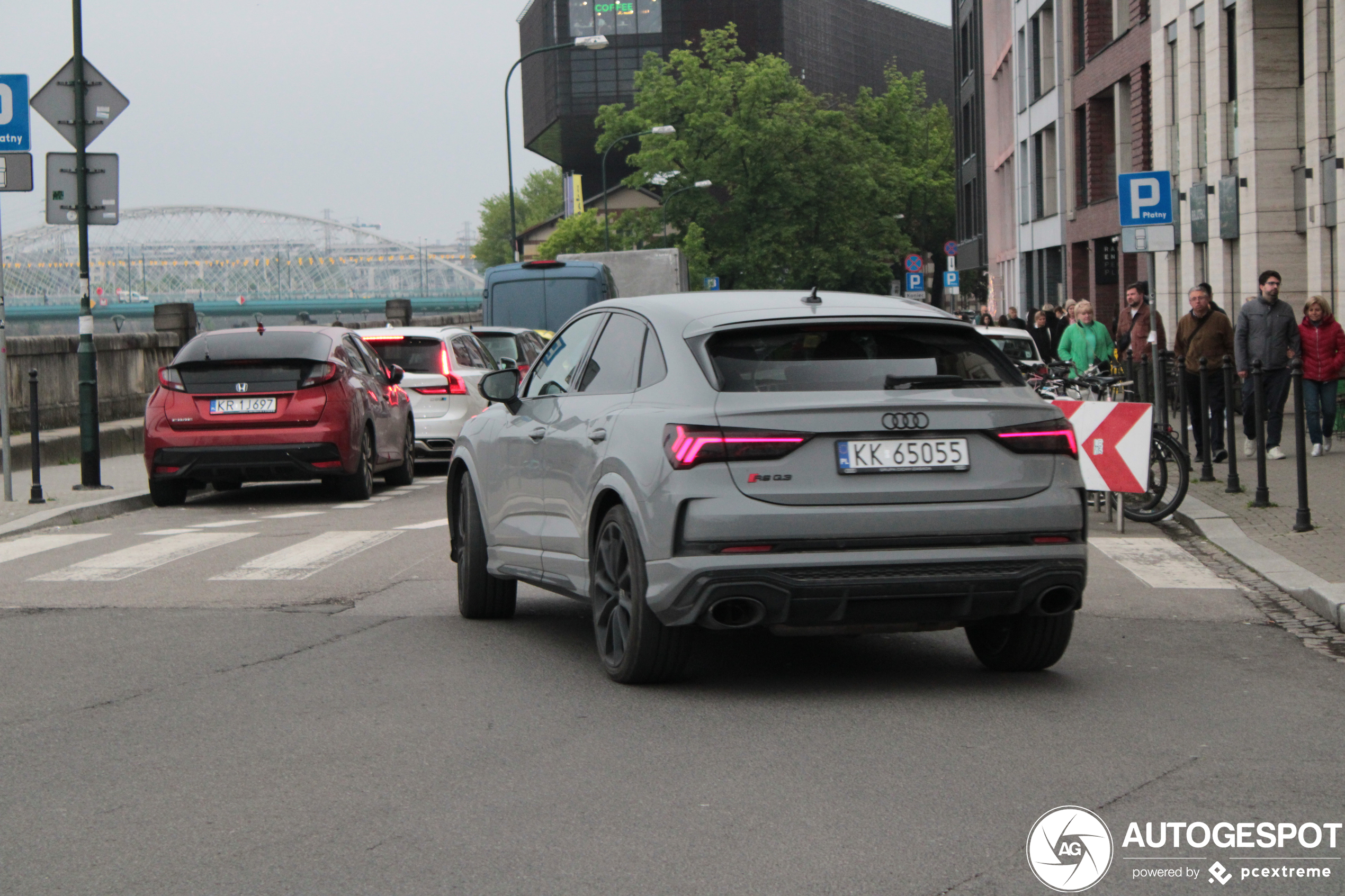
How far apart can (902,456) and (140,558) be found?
691cm

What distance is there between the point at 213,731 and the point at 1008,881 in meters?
3.05

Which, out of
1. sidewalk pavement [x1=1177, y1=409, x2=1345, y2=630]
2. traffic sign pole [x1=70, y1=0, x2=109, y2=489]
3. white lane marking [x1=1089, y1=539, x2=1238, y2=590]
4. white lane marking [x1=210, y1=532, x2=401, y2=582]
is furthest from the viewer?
traffic sign pole [x1=70, y1=0, x2=109, y2=489]

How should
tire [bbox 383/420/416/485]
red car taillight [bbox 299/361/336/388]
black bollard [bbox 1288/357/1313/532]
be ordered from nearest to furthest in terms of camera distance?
black bollard [bbox 1288/357/1313/532] < red car taillight [bbox 299/361/336/388] < tire [bbox 383/420/416/485]

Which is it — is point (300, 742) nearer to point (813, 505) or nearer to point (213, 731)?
point (213, 731)

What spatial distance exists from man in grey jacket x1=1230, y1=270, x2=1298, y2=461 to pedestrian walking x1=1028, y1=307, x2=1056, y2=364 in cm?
951

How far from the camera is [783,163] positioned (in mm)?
74000

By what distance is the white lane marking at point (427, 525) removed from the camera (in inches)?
540

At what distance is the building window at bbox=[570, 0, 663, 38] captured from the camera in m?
108

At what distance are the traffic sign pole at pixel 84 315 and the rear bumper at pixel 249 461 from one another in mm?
1749

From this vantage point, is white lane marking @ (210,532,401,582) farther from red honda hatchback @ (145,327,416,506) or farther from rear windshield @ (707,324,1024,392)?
rear windshield @ (707,324,1024,392)

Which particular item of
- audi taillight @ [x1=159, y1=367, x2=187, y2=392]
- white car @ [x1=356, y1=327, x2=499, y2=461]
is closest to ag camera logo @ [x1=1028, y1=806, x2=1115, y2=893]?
audi taillight @ [x1=159, y1=367, x2=187, y2=392]

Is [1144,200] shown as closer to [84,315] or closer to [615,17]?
[84,315]

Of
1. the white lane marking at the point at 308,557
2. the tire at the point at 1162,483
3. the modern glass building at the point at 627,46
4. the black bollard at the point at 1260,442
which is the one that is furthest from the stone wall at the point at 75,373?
the modern glass building at the point at 627,46

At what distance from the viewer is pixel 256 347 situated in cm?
1572
